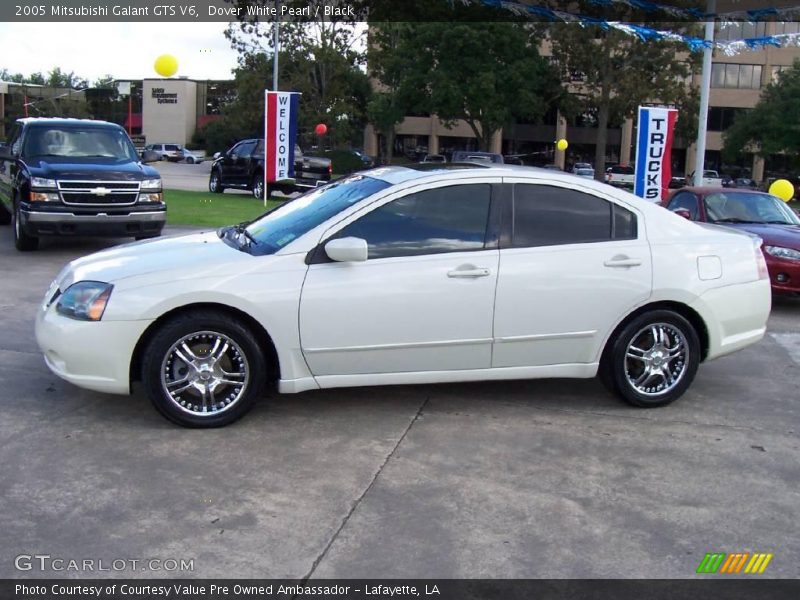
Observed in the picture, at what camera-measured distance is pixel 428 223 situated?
5.31 meters

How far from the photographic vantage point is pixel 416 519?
3957mm

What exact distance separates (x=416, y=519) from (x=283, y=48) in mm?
47954

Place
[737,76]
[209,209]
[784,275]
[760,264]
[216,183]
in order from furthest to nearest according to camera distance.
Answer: [737,76] → [216,183] → [209,209] → [784,275] → [760,264]

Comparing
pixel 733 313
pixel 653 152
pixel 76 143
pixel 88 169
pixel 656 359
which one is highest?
pixel 653 152

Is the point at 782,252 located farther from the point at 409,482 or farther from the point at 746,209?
the point at 409,482

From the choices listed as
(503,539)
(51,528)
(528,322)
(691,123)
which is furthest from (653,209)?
(691,123)

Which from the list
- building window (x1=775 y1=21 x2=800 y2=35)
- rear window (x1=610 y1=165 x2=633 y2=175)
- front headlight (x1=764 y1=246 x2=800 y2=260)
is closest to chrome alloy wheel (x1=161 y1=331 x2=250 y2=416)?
front headlight (x1=764 y1=246 x2=800 y2=260)

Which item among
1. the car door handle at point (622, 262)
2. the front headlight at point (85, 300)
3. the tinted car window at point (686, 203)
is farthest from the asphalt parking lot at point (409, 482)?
the tinted car window at point (686, 203)

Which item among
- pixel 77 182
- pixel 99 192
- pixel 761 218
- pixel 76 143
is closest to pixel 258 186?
pixel 76 143

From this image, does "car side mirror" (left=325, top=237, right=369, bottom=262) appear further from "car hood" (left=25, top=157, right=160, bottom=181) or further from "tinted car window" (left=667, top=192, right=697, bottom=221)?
"car hood" (left=25, top=157, right=160, bottom=181)

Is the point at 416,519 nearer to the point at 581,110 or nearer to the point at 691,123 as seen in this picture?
the point at 581,110

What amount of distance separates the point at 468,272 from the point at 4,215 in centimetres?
1196

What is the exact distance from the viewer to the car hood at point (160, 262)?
498 centimetres

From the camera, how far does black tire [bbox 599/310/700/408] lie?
561cm
